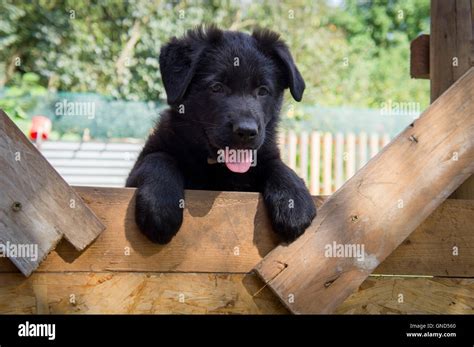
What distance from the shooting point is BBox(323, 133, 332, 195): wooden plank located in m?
12.9

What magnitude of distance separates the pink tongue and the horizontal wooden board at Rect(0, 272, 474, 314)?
0.65 meters

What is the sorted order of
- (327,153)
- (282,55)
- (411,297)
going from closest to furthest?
(411,297)
(282,55)
(327,153)

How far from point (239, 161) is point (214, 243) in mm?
637

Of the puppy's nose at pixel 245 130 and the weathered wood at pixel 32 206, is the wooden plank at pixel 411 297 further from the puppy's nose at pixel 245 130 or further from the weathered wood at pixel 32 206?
the weathered wood at pixel 32 206

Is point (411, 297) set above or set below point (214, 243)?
below

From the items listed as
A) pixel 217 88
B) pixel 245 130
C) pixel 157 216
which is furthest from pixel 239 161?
pixel 157 216

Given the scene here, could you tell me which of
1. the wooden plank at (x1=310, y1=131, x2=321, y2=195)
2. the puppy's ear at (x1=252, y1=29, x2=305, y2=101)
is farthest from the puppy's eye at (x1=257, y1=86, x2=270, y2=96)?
the wooden plank at (x1=310, y1=131, x2=321, y2=195)

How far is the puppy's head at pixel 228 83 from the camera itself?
3.28 meters

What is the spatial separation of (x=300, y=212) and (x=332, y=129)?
11.2 metres

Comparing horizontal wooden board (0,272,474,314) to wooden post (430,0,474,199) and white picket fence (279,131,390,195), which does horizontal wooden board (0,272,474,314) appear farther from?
white picket fence (279,131,390,195)

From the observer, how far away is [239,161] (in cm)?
330

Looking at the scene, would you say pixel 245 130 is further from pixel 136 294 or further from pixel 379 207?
pixel 136 294

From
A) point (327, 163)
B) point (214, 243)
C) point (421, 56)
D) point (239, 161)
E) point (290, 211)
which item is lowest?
point (327, 163)

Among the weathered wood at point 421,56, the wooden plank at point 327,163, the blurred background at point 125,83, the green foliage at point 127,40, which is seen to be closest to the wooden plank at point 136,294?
the weathered wood at point 421,56
